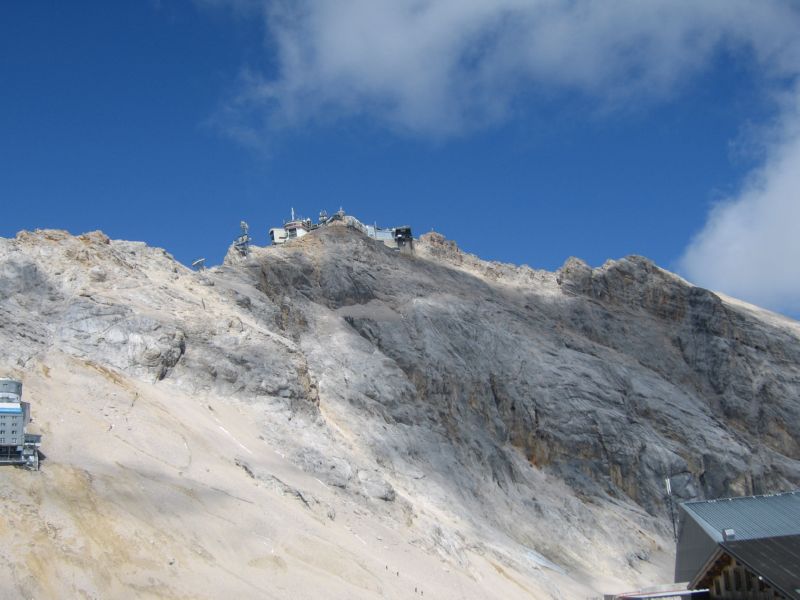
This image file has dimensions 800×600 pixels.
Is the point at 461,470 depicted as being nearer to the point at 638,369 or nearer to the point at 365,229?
the point at 638,369

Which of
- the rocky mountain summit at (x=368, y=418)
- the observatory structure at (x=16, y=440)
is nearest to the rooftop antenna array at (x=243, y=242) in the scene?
the rocky mountain summit at (x=368, y=418)

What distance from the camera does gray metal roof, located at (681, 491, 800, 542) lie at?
103 ft

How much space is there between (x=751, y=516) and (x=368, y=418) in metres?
27.0

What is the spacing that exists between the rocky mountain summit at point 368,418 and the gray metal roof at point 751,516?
11.4m

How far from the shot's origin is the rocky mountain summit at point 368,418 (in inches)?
1275

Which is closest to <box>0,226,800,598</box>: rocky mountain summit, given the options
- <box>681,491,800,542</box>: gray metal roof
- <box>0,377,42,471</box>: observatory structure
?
<box>0,377,42,471</box>: observatory structure

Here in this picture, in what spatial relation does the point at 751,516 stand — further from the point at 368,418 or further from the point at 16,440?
the point at 368,418

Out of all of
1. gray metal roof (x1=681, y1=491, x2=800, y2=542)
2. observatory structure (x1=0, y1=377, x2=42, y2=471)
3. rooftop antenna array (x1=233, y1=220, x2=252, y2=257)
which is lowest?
gray metal roof (x1=681, y1=491, x2=800, y2=542)

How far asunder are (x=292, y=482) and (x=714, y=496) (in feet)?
133

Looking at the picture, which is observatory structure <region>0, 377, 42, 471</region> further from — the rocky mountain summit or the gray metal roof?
the gray metal roof

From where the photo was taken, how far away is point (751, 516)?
32906mm

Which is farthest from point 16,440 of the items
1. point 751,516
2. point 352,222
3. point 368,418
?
point 352,222

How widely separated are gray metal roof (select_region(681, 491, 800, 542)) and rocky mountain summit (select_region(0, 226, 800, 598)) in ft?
37.3

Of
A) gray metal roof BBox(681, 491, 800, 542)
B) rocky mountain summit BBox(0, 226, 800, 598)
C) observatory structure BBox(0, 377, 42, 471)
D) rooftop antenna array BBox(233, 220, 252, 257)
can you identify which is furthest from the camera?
rooftop antenna array BBox(233, 220, 252, 257)
